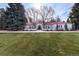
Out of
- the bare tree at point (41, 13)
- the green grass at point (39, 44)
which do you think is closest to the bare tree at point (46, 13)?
the bare tree at point (41, 13)

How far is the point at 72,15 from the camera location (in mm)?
1481

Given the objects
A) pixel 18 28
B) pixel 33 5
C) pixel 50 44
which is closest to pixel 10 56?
pixel 18 28

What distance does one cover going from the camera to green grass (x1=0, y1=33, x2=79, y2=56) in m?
1.48

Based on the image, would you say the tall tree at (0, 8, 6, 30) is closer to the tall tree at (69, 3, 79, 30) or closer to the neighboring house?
the neighboring house

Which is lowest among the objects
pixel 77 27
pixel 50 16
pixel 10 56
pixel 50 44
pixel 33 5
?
pixel 10 56

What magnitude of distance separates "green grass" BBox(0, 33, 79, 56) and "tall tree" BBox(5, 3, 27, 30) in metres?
0.07

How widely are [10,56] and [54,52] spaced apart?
1.31 ft

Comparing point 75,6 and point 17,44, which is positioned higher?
point 75,6

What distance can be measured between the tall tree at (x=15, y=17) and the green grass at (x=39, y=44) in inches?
2.9

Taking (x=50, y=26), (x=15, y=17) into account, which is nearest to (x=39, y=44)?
(x=50, y=26)

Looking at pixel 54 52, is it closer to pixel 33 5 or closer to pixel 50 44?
pixel 50 44

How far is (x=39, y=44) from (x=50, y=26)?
191mm

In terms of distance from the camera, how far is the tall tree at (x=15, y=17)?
1.50 meters

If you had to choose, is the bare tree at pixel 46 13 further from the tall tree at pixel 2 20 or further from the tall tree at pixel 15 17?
the tall tree at pixel 2 20
